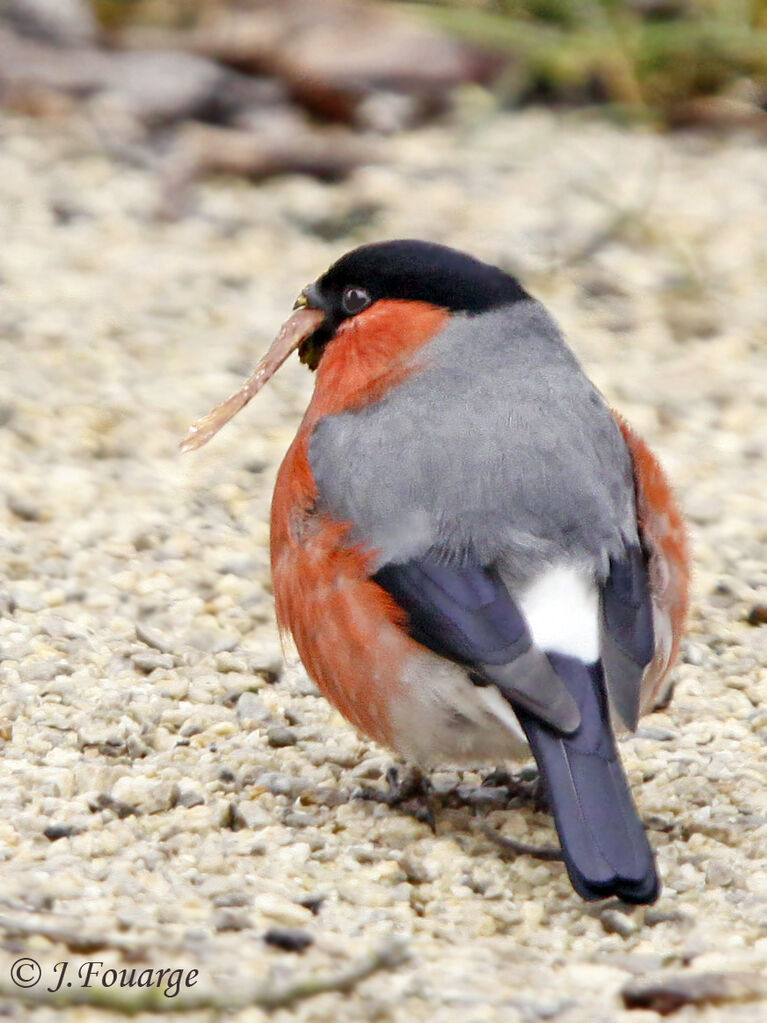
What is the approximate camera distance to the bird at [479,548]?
10.1 ft

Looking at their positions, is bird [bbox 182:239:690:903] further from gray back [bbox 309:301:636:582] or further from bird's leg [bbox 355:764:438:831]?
bird's leg [bbox 355:764:438:831]

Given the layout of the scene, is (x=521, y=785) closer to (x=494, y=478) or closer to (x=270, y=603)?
(x=494, y=478)

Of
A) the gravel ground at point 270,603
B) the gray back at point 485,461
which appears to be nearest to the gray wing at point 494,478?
the gray back at point 485,461

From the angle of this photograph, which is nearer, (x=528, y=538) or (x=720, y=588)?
(x=528, y=538)

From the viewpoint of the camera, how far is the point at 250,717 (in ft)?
12.6

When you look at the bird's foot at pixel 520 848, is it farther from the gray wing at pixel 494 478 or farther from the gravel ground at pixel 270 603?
the gray wing at pixel 494 478

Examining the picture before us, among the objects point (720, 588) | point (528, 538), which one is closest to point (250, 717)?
point (528, 538)

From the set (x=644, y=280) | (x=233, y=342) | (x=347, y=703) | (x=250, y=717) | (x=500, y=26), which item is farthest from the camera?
(x=500, y=26)

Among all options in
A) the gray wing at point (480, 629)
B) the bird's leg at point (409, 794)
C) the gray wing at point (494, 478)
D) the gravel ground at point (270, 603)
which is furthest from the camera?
the bird's leg at point (409, 794)

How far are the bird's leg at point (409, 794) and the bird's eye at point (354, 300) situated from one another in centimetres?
102

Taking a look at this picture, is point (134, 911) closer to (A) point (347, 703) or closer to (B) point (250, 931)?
(B) point (250, 931)

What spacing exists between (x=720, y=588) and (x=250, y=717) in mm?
1359

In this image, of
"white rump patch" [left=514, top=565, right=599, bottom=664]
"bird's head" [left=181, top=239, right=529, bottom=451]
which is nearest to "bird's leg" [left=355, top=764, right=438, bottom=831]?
"white rump patch" [left=514, top=565, right=599, bottom=664]

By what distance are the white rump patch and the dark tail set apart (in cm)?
3
